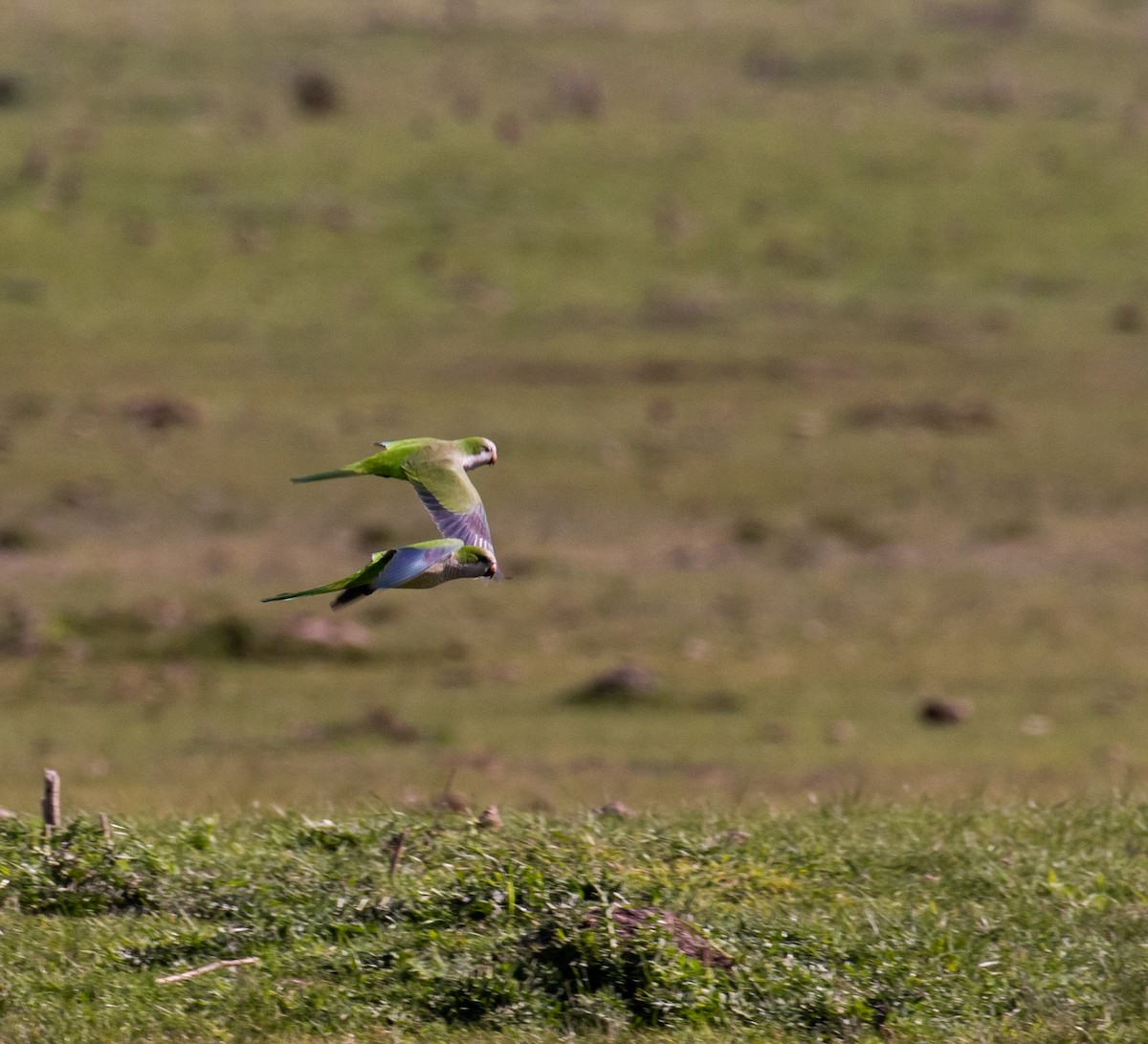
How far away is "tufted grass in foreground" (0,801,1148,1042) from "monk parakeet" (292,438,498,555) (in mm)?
1811

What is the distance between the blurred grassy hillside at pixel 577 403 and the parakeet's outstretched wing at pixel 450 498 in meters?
3.46

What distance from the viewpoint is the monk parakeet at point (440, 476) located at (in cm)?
571

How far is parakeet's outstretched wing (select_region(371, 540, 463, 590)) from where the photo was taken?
18.0ft

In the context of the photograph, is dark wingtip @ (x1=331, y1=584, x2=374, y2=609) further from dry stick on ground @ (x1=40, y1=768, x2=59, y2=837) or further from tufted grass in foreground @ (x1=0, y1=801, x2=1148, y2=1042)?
dry stick on ground @ (x1=40, y1=768, x2=59, y2=837)

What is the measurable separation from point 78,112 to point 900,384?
17.8 m

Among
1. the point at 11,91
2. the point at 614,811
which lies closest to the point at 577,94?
the point at 11,91

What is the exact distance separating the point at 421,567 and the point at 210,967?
205cm

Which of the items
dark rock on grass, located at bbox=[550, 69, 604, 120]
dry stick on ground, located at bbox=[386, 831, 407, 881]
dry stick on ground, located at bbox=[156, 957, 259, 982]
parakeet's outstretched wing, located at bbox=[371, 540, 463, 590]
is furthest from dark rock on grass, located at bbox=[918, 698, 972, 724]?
dark rock on grass, located at bbox=[550, 69, 604, 120]

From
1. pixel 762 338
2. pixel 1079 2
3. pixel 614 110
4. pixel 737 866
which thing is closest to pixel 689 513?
pixel 762 338

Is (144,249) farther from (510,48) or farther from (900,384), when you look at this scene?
(510,48)

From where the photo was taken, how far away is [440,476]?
5.82 m

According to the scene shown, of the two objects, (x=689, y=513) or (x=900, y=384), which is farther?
(x=900, y=384)

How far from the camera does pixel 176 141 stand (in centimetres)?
3525

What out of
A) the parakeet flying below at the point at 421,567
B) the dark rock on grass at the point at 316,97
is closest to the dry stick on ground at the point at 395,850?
the parakeet flying below at the point at 421,567
